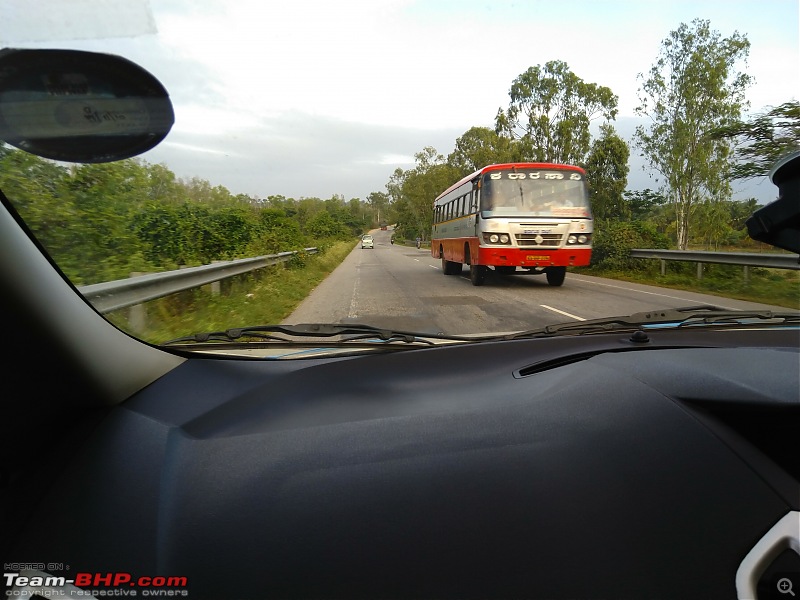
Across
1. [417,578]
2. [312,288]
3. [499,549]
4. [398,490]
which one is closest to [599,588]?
[499,549]

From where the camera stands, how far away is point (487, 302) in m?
7.69

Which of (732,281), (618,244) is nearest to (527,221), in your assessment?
(618,244)

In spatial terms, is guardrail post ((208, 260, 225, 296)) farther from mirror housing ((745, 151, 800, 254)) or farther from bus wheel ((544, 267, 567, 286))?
bus wheel ((544, 267, 567, 286))

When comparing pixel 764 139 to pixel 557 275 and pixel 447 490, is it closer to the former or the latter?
pixel 447 490

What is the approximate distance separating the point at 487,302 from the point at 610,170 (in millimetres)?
2672

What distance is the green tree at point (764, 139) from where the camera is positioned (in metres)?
2.23

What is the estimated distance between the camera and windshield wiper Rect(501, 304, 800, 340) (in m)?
2.89

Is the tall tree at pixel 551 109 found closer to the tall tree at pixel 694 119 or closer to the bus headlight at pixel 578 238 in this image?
the tall tree at pixel 694 119

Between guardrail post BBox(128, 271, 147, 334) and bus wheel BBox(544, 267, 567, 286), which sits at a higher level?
guardrail post BBox(128, 271, 147, 334)

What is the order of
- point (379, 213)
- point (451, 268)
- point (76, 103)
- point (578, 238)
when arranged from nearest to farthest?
point (76, 103)
point (578, 238)
point (451, 268)
point (379, 213)

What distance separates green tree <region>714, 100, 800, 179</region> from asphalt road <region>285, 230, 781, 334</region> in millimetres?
2539

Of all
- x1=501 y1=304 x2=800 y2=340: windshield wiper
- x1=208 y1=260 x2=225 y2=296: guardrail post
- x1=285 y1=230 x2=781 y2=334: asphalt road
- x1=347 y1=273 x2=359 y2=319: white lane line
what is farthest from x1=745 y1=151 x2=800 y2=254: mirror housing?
x1=347 y1=273 x2=359 y2=319: white lane line

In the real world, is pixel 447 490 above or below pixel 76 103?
below

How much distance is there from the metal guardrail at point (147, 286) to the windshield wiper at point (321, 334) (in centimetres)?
40
